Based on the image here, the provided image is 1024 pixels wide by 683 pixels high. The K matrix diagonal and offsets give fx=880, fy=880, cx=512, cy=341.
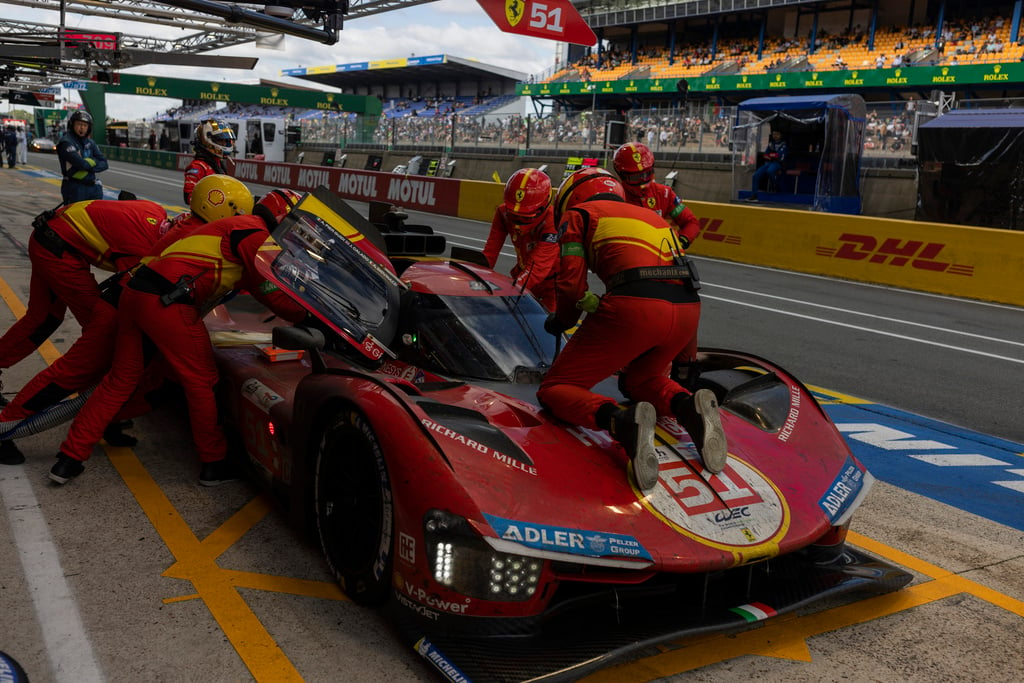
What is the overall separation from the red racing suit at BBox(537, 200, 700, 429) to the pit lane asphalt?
115 centimetres

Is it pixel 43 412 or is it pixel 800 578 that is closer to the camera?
pixel 800 578

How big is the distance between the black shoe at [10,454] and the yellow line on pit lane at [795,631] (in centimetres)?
339

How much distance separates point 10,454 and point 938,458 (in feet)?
18.2

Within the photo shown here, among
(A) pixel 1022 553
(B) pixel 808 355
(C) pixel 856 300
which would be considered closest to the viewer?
(A) pixel 1022 553

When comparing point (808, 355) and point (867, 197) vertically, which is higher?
point (867, 197)

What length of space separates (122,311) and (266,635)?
2.12 meters

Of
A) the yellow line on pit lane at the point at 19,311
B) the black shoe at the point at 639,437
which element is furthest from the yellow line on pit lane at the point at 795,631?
the yellow line on pit lane at the point at 19,311

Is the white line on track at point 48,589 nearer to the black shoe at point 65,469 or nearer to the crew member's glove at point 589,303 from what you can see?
the black shoe at point 65,469

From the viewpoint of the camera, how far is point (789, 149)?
2278 centimetres

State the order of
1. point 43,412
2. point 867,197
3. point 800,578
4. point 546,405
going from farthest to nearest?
point 867,197
point 43,412
point 546,405
point 800,578

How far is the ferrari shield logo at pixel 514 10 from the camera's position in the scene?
16422 mm

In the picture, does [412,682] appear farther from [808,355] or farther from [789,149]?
[789,149]

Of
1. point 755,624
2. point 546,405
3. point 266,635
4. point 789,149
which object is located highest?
point 789,149

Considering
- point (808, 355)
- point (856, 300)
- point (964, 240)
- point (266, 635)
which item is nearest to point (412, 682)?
point (266, 635)
